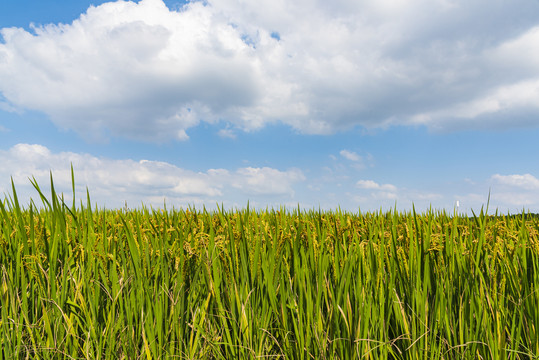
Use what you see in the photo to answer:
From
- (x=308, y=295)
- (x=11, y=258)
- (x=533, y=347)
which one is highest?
(x=11, y=258)

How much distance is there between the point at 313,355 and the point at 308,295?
13.9 inches

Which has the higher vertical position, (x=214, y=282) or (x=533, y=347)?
(x=214, y=282)

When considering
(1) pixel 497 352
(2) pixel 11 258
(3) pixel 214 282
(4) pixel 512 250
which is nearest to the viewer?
(1) pixel 497 352

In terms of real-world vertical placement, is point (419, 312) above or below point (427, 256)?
below

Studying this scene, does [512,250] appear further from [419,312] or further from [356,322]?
[356,322]

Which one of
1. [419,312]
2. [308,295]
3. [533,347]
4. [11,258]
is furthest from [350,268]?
[11,258]

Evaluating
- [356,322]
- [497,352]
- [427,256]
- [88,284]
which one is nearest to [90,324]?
[88,284]

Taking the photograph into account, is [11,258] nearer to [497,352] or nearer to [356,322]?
[356,322]

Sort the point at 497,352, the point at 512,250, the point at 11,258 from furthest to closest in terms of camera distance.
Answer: the point at 11,258, the point at 512,250, the point at 497,352

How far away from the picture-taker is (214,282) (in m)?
2.05

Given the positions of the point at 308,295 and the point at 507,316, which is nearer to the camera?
the point at 308,295

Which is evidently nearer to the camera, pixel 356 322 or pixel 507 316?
pixel 356 322

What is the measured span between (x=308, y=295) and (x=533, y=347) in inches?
47.2

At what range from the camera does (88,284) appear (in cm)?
206
